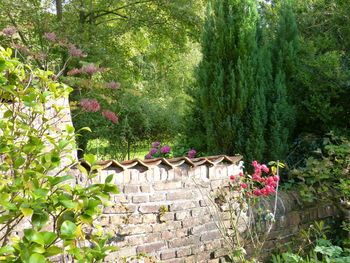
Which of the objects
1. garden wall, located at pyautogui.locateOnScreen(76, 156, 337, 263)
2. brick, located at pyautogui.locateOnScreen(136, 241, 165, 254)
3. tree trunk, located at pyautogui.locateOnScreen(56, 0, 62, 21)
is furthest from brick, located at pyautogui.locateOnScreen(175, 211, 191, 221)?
tree trunk, located at pyautogui.locateOnScreen(56, 0, 62, 21)

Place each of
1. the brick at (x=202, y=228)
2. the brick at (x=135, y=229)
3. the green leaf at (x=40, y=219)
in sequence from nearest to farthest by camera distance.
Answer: the green leaf at (x=40, y=219)
the brick at (x=135, y=229)
the brick at (x=202, y=228)

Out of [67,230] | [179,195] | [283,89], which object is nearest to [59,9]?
[283,89]

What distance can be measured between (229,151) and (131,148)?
13.8 feet

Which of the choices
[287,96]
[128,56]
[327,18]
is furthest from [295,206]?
[128,56]

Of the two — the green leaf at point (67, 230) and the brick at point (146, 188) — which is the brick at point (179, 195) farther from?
the green leaf at point (67, 230)

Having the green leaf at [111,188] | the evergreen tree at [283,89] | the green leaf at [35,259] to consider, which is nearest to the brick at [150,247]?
the green leaf at [111,188]

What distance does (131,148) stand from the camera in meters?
9.18

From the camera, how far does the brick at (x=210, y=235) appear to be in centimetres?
351

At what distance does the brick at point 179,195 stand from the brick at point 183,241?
0.37 m

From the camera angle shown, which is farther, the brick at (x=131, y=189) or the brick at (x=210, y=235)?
the brick at (x=210, y=235)

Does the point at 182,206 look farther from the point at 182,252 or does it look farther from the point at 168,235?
the point at 182,252

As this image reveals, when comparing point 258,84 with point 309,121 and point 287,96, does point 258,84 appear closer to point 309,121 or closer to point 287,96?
point 287,96

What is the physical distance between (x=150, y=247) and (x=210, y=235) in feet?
2.21

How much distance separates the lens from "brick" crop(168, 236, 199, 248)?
3295mm
